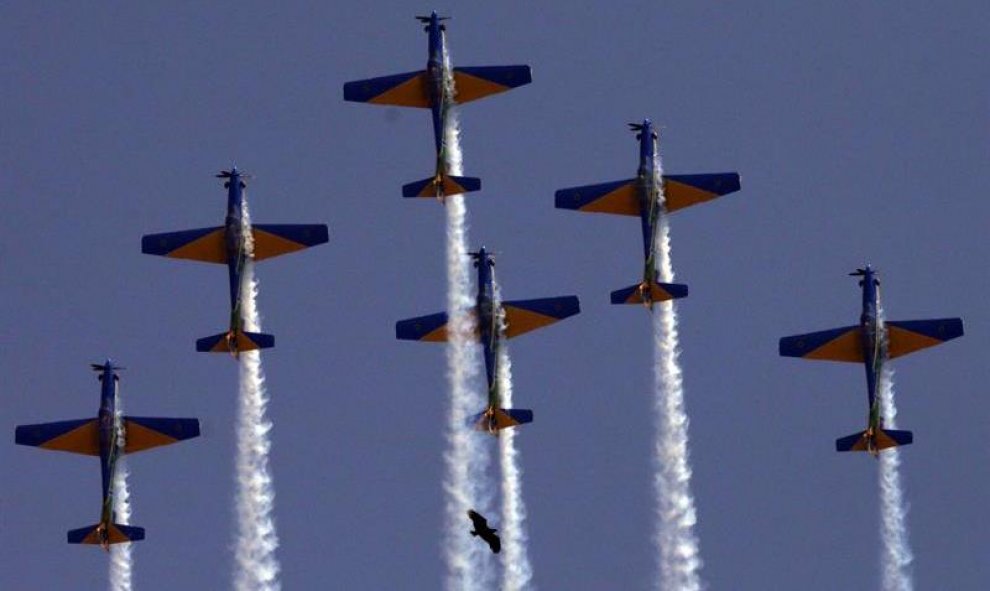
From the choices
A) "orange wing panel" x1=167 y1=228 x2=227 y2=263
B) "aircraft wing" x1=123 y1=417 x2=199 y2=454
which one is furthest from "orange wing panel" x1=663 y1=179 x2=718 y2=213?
"aircraft wing" x1=123 y1=417 x2=199 y2=454

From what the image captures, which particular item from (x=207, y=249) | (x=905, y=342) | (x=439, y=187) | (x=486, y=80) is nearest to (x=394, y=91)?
(x=486, y=80)

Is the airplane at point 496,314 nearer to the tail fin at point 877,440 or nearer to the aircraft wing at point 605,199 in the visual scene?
the aircraft wing at point 605,199

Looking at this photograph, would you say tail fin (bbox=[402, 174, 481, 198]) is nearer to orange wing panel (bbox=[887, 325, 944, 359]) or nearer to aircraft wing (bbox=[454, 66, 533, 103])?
aircraft wing (bbox=[454, 66, 533, 103])

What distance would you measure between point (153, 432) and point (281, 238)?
24.5 ft

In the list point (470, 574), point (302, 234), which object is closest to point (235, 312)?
point (302, 234)

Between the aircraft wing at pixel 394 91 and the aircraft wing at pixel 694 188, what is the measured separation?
833cm

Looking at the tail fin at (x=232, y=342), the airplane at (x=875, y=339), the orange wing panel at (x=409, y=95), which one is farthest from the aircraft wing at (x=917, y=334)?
the tail fin at (x=232, y=342)

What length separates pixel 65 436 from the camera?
4439 inches

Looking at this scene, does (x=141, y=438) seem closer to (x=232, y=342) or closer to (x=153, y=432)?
(x=153, y=432)

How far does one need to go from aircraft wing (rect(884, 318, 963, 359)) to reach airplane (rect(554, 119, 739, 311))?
7.04 m

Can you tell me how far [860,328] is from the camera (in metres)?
114

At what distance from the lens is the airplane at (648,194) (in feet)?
380

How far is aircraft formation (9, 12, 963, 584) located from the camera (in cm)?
11150

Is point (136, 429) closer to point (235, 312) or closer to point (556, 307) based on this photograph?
point (235, 312)
